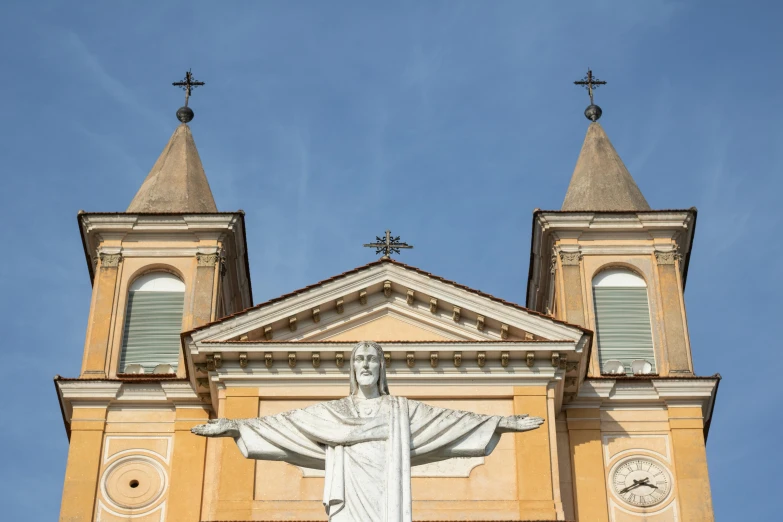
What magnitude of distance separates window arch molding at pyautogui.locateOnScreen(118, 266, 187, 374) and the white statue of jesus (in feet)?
76.4

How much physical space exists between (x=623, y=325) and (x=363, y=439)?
24.3 metres

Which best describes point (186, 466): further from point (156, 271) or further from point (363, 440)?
point (363, 440)

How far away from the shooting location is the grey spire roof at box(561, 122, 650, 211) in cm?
3628

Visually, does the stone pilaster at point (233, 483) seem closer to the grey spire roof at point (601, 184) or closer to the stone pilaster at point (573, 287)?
the stone pilaster at point (573, 287)

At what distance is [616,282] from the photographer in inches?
1344

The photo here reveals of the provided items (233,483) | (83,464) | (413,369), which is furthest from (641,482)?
(83,464)

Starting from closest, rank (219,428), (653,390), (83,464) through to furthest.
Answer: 1. (219,428)
2. (83,464)
3. (653,390)

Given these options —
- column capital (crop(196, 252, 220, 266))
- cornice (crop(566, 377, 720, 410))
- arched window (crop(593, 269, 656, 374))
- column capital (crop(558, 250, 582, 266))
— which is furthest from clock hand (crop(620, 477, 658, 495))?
column capital (crop(196, 252, 220, 266))

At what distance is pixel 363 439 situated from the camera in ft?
31.5

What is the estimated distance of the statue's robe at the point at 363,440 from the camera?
31.0 ft

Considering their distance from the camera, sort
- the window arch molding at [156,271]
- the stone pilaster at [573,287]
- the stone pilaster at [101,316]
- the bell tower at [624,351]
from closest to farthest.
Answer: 1. the bell tower at [624,351]
2. the stone pilaster at [101,316]
3. the stone pilaster at [573,287]
4. the window arch molding at [156,271]

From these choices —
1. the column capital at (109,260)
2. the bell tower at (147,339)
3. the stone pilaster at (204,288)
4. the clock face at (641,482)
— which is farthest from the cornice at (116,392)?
the clock face at (641,482)

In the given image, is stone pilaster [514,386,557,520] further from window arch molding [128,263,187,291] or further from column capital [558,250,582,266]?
window arch molding [128,263,187,291]

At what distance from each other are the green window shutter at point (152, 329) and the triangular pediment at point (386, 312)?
12.8 feet
